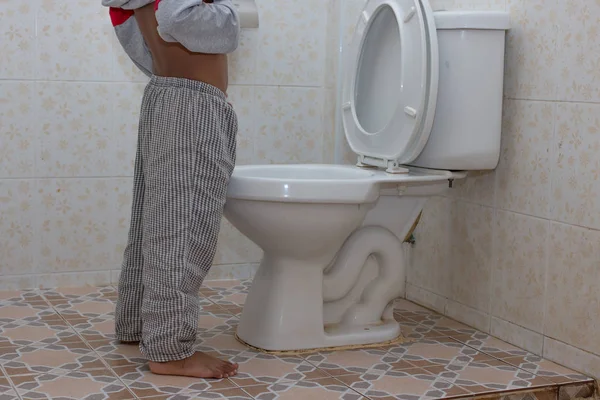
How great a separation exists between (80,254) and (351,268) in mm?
930

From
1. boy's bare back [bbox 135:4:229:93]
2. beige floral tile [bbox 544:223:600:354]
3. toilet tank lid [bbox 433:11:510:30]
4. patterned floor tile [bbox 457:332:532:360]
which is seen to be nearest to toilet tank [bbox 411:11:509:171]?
toilet tank lid [bbox 433:11:510:30]

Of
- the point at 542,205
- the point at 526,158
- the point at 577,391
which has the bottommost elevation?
the point at 577,391

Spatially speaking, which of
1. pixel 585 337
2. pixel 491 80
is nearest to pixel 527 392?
pixel 585 337

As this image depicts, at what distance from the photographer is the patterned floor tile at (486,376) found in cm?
180

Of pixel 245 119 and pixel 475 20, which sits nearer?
pixel 475 20

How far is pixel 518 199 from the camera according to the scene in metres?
2.05

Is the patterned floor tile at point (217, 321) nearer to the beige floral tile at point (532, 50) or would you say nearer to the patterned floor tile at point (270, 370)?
the patterned floor tile at point (270, 370)

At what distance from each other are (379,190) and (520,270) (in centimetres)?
38

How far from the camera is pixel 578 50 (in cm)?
185

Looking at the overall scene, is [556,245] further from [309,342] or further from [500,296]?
[309,342]

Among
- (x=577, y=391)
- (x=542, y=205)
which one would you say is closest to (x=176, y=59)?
(x=542, y=205)

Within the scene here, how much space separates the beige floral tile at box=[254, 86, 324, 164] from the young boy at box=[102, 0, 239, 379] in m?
0.89

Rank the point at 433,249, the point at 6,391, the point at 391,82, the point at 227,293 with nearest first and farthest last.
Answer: the point at 6,391 → the point at 391,82 → the point at 433,249 → the point at 227,293

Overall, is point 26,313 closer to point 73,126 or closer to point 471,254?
point 73,126
